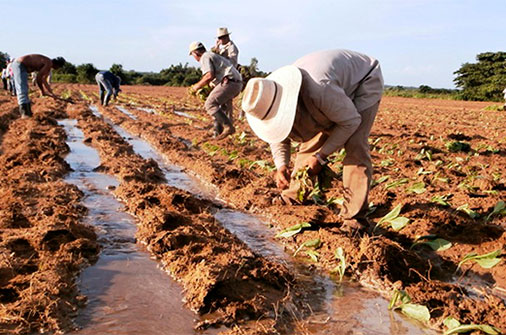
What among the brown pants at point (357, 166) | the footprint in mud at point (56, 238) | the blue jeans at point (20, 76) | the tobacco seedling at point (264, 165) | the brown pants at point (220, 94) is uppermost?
the blue jeans at point (20, 76)

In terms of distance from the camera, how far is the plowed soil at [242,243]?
8.00 ft

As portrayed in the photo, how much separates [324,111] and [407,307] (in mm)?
1304

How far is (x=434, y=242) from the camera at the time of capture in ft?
11.1

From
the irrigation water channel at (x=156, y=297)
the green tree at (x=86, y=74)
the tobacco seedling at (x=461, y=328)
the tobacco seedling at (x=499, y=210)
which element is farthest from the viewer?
the green tree at (x=86, y=74)

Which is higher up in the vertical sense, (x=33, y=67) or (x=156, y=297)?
(x=33, y=67)

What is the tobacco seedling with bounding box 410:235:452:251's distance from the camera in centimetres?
331

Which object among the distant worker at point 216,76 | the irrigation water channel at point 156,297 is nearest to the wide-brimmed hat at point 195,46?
the distant worker at point 216,76

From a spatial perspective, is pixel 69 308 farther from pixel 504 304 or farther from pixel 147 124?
pixel 147 124

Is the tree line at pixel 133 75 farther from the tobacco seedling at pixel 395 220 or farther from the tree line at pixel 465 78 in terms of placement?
the tobacco seedling at pixel 395 220

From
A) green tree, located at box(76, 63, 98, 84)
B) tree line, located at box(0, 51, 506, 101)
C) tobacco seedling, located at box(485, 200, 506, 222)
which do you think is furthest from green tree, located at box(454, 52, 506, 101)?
tobacco seedling, located at box(485, 200, 506, 222)

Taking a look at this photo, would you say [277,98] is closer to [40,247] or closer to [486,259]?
[486,259]

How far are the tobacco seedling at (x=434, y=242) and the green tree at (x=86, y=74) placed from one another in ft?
152

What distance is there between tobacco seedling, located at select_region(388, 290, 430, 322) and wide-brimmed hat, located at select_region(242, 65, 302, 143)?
1.20 meters

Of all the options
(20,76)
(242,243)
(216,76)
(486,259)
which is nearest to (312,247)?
(242,243)
